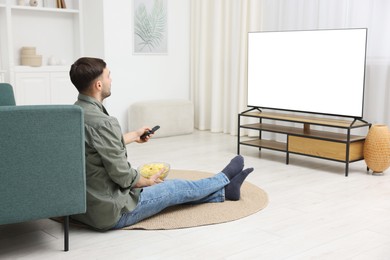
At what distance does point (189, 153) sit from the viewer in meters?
5.08

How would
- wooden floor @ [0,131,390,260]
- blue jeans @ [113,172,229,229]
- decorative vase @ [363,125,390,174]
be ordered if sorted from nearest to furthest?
wooden floor @ [0,131,390,260], blue jeans @ [113,172,229,229], decorative vase @ [363,125,390,174]

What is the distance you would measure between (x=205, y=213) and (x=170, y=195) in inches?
11.4

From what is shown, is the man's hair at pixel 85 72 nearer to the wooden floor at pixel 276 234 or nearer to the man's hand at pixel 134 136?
the man's hand at pixel 134 136

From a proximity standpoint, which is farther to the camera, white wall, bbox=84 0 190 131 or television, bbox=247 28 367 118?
white wall, bbox=84 0 190 131

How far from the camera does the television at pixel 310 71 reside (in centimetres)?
421

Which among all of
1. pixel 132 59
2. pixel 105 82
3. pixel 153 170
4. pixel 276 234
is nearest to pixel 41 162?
pixel 105 82

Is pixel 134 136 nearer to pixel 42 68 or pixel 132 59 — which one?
pixel 42 68

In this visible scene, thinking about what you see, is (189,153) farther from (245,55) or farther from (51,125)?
(51,125)

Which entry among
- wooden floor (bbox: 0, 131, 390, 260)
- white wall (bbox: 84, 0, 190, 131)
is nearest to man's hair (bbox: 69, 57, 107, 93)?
wooden floor (bbox: 0, 131, 390, 260)

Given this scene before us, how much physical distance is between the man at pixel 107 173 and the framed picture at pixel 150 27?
3.46 metres

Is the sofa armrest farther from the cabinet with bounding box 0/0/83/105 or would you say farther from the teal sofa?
the cabinet with bounding box 0/0/83/105

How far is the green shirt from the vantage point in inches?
100

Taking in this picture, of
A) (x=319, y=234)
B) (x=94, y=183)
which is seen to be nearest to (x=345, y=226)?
(x=319, y=234)

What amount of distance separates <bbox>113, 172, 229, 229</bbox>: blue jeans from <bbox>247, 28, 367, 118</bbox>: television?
1618mm
